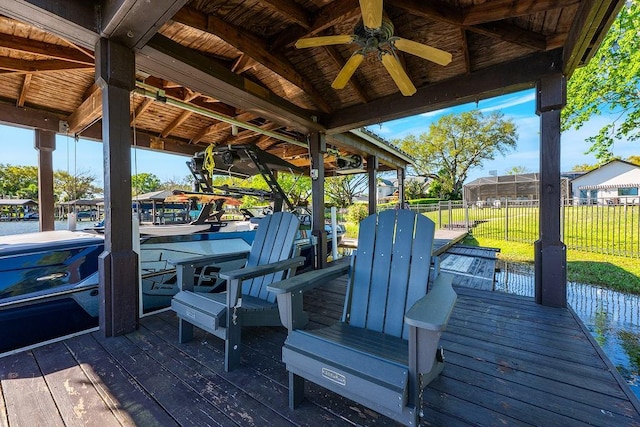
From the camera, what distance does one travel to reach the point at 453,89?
11.7 ft

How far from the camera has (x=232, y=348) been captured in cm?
191

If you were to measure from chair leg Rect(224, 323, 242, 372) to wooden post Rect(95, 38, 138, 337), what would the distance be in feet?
4.01

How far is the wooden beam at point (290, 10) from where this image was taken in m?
2.34

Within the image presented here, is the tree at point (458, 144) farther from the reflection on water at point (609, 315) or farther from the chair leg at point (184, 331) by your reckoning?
the chair leg at point (184, 331)

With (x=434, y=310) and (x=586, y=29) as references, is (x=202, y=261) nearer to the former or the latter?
(x=434, y=310)

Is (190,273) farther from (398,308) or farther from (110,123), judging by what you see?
(398,308)

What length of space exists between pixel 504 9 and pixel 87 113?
5091mm

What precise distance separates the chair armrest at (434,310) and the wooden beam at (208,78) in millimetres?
2956

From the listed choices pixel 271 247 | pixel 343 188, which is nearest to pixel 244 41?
pixel 271 247

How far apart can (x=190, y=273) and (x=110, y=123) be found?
1.48 metres

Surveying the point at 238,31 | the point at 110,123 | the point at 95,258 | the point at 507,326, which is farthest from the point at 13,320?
the point at 507,326

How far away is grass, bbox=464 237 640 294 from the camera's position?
4711 millimetres

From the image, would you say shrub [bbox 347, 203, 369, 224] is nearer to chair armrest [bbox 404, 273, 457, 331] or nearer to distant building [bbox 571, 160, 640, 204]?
chair armrest [bbox 404, 273, 457, 331]

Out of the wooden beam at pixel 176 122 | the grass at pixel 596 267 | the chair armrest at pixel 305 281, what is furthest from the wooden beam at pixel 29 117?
the grass at pixel 596 267
